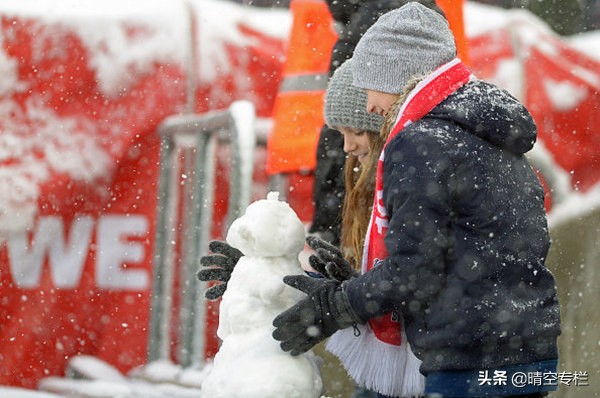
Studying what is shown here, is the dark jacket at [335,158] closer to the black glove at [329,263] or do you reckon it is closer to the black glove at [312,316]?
the black glove at [329,263]

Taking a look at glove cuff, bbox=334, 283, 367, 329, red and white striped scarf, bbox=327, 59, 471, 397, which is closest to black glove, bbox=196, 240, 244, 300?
red and white striped scarf, bbox=327, 59, 471, 397

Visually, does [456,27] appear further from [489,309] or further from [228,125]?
[489,309]

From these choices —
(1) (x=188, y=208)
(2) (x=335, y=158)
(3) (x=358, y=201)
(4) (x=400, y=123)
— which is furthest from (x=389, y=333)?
(1) (x=188, y=208)

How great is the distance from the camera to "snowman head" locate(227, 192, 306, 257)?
8.95 feet

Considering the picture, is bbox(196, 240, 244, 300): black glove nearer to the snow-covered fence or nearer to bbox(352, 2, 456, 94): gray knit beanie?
bbox(352, 2, 456, 94): gray knit beanie

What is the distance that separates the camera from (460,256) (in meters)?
2.40

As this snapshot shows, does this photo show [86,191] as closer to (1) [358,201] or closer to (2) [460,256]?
(1) [358,201]

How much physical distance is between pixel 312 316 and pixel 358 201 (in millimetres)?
676

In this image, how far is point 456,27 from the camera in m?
4.06

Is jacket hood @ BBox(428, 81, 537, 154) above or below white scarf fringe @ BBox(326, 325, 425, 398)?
above

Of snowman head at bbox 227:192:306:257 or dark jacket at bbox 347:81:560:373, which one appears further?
snowman head at bbox 227:192:306:257

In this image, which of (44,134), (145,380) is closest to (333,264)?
(145,380)

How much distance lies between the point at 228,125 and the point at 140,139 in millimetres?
462

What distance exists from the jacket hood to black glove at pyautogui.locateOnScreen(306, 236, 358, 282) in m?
0.43
